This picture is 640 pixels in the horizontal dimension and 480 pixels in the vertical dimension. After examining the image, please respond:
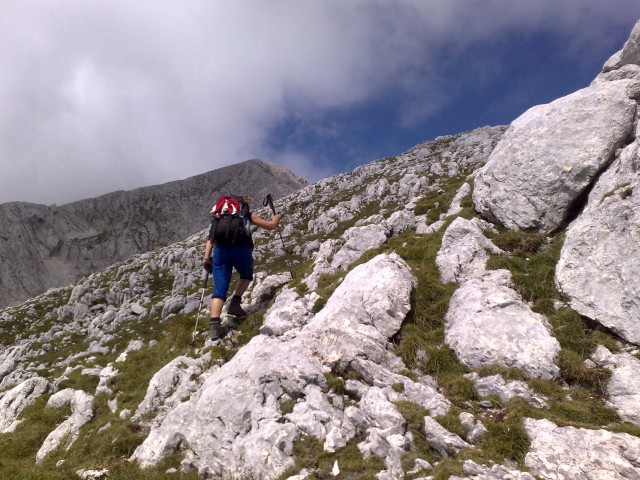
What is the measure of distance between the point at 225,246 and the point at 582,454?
43.8 feet

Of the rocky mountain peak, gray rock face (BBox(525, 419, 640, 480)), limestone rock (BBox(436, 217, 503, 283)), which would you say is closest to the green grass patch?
the rocky mountain peak

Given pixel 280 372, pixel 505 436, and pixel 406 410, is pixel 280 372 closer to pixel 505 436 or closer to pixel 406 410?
pixel 406 410

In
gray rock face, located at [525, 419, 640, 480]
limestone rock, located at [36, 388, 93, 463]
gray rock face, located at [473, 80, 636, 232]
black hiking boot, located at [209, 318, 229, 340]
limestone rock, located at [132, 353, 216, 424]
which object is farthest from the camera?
black hiking boot, located at [209, 318, 229, 340]

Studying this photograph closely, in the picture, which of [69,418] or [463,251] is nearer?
[463,251]

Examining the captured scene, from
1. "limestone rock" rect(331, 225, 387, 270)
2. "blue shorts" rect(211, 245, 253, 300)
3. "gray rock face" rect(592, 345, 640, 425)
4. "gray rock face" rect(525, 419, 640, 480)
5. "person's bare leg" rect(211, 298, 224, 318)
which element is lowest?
"gray rock face" rect(525, 419, 640, 480)

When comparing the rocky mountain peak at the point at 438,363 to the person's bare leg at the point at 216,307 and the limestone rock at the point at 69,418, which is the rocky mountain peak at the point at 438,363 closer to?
the limestone rock at the point at 69,418

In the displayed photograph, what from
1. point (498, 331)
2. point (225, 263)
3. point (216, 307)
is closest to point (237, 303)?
point (216, 307)

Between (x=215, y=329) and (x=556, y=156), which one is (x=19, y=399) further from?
(x=556, y=156)

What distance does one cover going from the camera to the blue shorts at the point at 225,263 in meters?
16.0

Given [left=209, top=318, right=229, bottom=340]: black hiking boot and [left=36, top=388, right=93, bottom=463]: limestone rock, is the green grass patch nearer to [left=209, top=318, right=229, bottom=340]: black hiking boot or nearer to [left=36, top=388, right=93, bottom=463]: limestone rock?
[left=209, top=318, right=229, bottom=340]: black hiking boot

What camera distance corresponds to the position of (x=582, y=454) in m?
7.47

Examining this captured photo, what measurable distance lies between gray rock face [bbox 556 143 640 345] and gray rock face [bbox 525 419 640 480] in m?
3.49

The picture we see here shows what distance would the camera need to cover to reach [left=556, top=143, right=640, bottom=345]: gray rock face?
33.4ft

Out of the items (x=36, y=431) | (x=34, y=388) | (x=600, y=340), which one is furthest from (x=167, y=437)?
(x=34, y=388)
